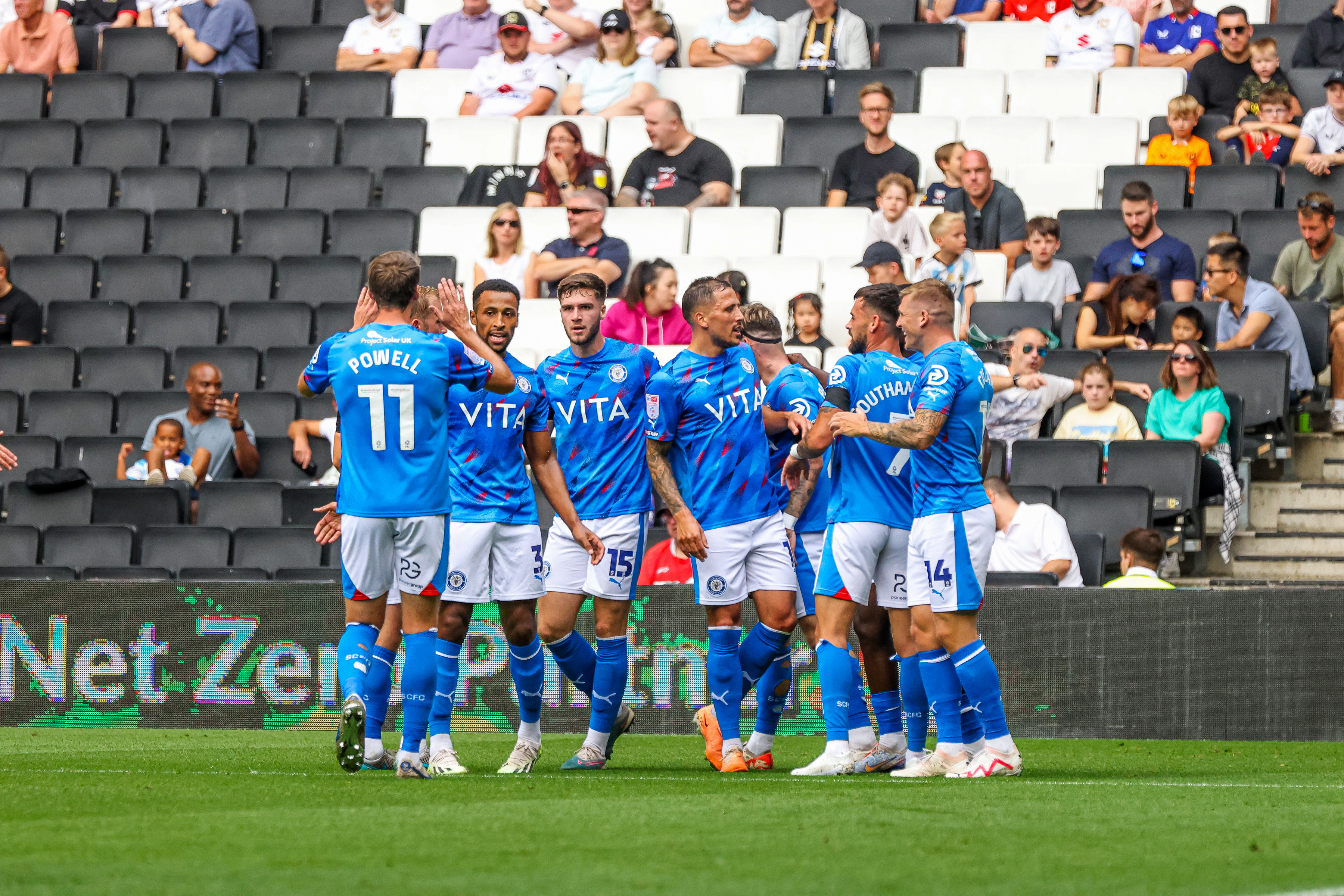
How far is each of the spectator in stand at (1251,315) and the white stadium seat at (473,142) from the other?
6.42 m

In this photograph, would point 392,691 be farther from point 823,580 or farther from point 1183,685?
point 1183,685

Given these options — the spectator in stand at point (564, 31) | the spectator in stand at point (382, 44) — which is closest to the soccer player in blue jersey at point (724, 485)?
the spectator in stand at point (564, 31)

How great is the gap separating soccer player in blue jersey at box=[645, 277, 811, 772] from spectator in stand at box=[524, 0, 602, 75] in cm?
915

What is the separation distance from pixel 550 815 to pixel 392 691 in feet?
17.6

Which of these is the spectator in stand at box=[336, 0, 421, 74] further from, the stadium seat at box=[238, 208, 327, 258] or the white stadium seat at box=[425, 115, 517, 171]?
the stadium seat at box=[238, 208, 327, 258]

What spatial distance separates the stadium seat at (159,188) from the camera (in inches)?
628

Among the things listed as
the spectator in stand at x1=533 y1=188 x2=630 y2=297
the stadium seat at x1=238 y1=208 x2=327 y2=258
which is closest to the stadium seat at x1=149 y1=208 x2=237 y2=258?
the stadium seat at x1=238 y1=208 x2=327 y2=258

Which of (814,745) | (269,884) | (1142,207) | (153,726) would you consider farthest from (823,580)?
(1142,207)

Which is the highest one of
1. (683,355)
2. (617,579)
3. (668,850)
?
(683,355)

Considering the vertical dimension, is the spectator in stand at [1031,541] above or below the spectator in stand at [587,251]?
below

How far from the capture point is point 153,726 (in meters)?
10.9

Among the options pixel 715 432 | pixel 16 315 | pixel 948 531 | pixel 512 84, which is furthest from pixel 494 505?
pixel 512 84

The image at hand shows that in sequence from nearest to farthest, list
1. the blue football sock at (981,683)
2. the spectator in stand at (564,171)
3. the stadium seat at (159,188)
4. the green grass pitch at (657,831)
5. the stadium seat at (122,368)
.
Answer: the green grass pitch at (657,831) → the blue football sock at (981,683) → the stadium seat at (122,368) → the spectator in stand at (564,171) → the stadium seat at (159,188)

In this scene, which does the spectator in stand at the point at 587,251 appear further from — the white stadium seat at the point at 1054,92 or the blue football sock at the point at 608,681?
the blue football sock at the point at 608,681
